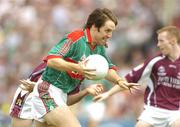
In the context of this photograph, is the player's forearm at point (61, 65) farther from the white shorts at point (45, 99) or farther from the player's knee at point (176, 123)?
the player's knee at point (176, 123)

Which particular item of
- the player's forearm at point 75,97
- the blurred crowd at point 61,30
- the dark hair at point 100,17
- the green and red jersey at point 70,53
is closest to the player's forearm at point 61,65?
the green and red jersey at point 70,53

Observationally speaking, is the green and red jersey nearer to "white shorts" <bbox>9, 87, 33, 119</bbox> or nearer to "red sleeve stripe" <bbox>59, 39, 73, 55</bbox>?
"red sleeve stripe" <bbox>59, 39, 73, 55</bbox>

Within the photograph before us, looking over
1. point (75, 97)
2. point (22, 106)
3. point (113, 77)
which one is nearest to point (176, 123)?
point (113, 77)

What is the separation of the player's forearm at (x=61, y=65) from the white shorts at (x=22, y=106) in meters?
1.24

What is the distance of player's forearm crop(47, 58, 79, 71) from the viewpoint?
9.02 meters

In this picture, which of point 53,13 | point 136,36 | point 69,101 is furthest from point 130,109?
point 69,101

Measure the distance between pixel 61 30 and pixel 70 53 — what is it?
333 inches

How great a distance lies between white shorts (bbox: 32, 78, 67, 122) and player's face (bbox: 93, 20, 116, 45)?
2.50 feet

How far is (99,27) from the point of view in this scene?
9398 mm

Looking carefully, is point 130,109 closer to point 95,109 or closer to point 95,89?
point 95,109

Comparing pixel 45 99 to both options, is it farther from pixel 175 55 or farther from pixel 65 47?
pixel 175 55

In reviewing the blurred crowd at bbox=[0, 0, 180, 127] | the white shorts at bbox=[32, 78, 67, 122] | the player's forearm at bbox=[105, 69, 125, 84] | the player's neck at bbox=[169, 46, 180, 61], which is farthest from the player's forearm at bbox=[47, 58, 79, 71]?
the blurred crowd at bbox=[0, 0, 180, 127]

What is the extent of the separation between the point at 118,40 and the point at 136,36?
20.4 inches

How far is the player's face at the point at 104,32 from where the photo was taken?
9.36 metres
